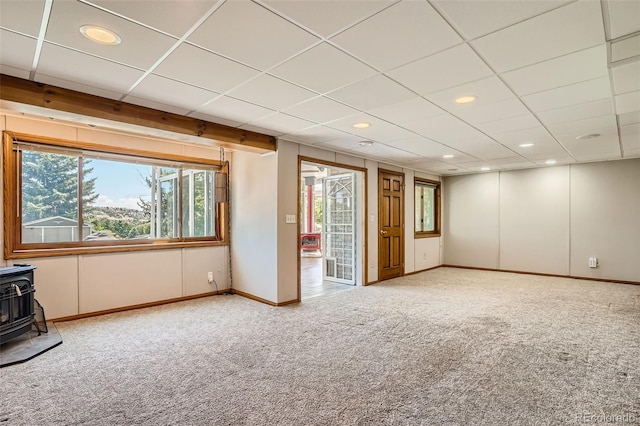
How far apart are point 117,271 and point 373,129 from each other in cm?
381

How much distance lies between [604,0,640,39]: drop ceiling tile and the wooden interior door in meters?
4.59

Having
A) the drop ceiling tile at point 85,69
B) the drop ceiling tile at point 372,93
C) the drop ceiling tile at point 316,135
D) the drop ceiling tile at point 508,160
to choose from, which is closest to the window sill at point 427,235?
the drop ceiling tile at point 508,160

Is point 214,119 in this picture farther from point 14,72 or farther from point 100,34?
point 100,34

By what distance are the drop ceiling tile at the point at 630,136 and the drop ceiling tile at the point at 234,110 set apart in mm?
4342

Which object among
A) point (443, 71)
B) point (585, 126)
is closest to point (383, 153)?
point (585, 126)

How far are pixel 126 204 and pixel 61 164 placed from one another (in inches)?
35.4

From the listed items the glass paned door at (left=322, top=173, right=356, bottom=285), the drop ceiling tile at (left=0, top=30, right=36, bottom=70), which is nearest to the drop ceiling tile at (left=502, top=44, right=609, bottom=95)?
the drop ceiling tile at (left=0, top=30, right=36, bottom=70)

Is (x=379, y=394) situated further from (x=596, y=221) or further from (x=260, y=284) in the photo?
(x=596, y=221)

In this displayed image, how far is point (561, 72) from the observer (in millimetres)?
2594

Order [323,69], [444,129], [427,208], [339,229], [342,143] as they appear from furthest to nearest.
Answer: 1. [427,208]
2. [339,229]
3. [342,143]
4. [444,129]
5. [323,69]

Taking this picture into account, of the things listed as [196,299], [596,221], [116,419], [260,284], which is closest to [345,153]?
[260,284]

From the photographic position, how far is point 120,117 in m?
3.31

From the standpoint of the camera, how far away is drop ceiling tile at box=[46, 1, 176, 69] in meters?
1.86

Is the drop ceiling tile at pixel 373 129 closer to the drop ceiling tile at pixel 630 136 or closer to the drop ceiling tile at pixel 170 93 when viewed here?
the drop ceiling tile at pixel 170 93
